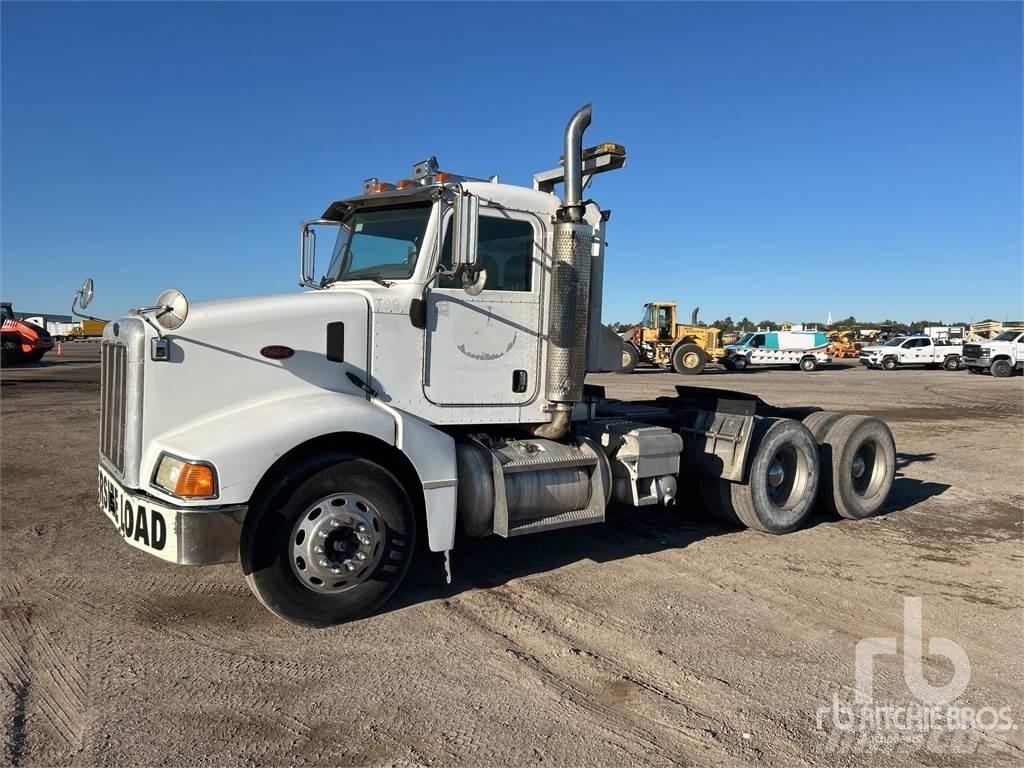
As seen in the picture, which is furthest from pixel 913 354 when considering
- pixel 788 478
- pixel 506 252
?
pixel 506 252

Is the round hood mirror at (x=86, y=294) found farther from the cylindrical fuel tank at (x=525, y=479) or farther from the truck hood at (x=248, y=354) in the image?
the cylindrical fuel tank at (x=525, y=479)

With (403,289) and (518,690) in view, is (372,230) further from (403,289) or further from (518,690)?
(518,690)

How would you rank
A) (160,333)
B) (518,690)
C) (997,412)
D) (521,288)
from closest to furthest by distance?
1. (518,690)
2. (160,333)
3. (521,288)
4. (997,412)

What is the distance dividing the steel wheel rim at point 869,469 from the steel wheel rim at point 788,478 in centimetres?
102

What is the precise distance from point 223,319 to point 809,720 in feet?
13.0

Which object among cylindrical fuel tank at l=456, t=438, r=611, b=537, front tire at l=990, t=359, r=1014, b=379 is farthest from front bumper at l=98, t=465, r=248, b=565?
front tire at l=990, t=359, r=1014, b=379

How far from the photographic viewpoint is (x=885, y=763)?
3.25m

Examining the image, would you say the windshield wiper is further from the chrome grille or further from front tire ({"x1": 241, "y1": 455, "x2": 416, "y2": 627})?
the chrome grille

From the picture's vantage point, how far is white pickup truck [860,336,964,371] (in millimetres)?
41094

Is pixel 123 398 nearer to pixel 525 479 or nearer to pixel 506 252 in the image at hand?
pixel 525 479

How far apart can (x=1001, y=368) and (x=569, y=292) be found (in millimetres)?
36996

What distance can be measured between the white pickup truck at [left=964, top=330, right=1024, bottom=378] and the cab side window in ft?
121

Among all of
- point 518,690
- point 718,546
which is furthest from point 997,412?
point 518,690

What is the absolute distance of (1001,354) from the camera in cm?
3488
